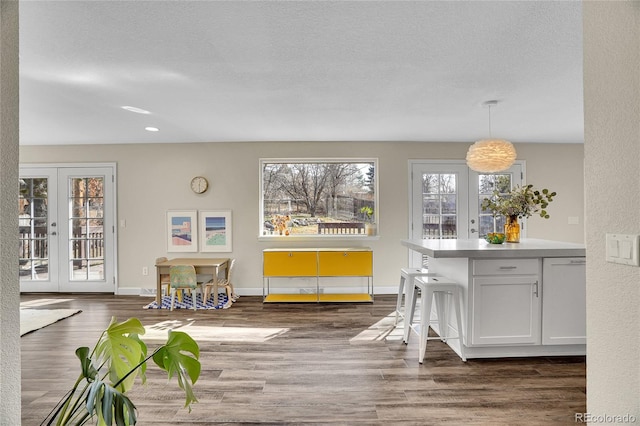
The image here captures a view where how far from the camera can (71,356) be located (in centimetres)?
320

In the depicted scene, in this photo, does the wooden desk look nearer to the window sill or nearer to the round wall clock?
the window sill

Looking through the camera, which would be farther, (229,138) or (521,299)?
(229,138)

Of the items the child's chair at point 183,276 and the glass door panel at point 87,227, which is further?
the glass door panel at point 87,227

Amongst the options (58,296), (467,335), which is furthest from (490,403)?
(58,296)

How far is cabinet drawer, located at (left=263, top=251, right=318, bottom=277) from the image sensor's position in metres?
5.07

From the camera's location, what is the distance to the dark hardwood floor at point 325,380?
7.34 feet

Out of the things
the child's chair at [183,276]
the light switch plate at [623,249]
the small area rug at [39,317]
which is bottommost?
the small area rug at [39,317]

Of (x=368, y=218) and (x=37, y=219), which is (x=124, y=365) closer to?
(x=368, y=218)

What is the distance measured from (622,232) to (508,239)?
2.64 m

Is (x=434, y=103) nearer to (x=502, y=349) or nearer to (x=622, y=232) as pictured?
(x=502, y=349)

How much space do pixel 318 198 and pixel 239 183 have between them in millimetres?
1210

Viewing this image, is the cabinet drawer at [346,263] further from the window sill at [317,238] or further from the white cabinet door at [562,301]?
the white cabinet door at [562,301]

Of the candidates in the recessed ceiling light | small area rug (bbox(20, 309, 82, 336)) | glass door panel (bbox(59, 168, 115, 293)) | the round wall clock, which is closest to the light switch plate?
the recessed ceiling light

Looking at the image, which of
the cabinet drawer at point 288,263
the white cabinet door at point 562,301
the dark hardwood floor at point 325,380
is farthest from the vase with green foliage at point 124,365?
the cabinet drawer at point 288,263
